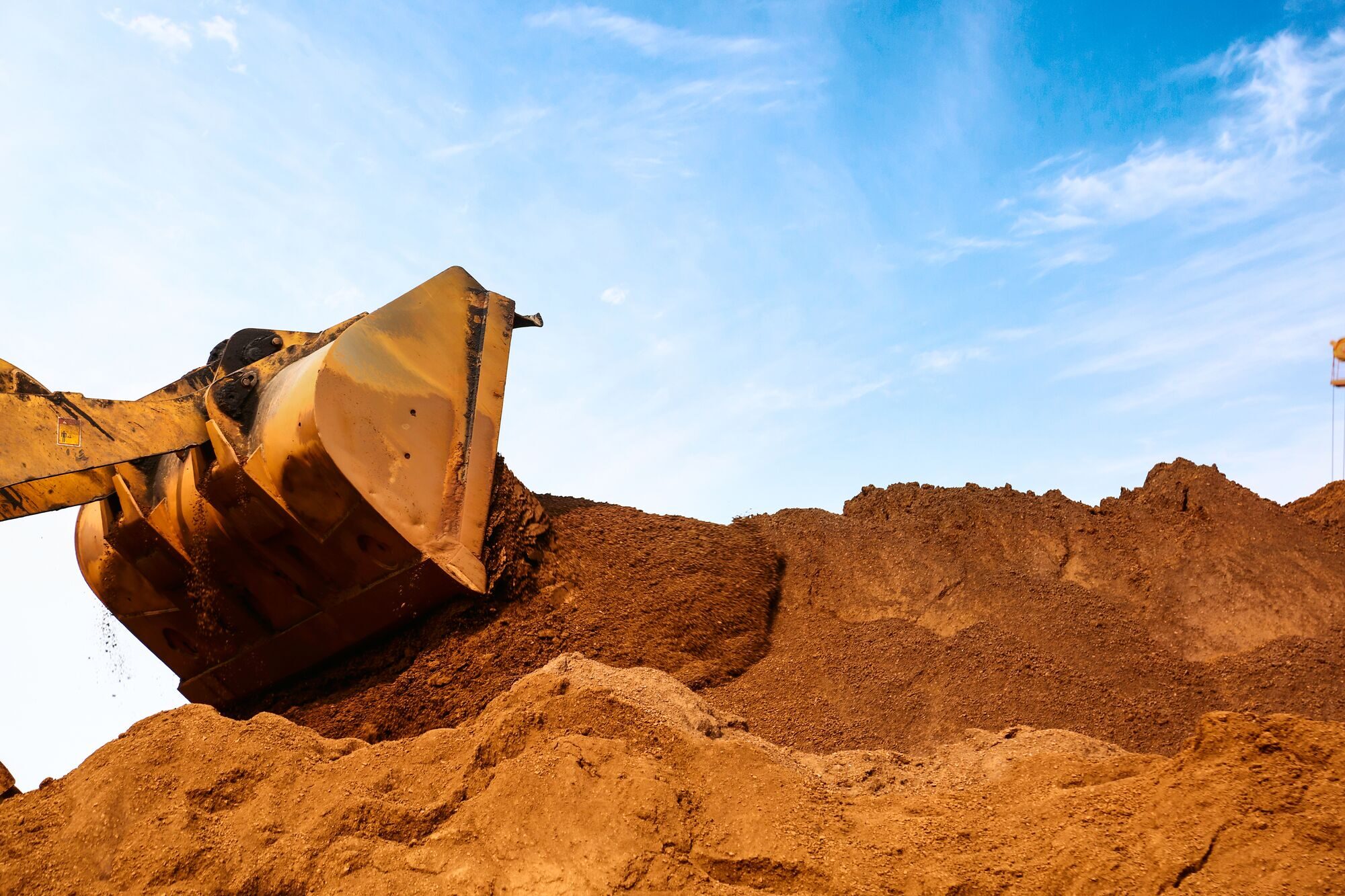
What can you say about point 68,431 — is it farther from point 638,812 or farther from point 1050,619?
point 1050,619

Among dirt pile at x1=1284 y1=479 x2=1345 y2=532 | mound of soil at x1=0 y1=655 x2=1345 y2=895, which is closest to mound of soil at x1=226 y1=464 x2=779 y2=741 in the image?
mound of soil at x1=0 y1=655 x2=1345 y2=895

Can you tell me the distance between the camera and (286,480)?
18.0 ft

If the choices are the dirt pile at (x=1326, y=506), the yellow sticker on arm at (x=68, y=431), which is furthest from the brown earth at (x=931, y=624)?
the yellow sticker on arm at (x=68, y=431)

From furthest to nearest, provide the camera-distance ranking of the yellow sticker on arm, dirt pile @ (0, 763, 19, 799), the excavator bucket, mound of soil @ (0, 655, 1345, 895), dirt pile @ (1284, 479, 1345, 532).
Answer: dirt pile @ (1284, 479, 1345, 532)
the excavator bucket
the yellow sticker on arm
dirt pile @ (0, 763, 19, 799)
mound of soil @ (0, 655, 1345, 895)

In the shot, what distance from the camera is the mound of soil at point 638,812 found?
301 cm

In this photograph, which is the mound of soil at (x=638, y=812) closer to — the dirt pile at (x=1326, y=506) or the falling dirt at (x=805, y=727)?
the falling dirt at (x=805, y=727)

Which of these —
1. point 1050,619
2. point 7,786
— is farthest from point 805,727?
point 7,786

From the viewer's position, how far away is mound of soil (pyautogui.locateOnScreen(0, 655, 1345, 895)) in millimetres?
3006

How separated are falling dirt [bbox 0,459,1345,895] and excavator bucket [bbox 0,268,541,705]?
316 mm

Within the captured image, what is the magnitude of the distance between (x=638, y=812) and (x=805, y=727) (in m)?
2.48

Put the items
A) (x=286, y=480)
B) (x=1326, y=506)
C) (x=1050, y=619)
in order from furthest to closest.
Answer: (x=1326, y=506) < (x=1050, y=619) < (x=286, y=480)

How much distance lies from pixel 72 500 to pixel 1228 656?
22.4 feet

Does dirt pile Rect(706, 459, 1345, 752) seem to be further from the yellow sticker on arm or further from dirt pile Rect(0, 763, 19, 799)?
the yellow sticker on arm

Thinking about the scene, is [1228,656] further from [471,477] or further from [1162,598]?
[471,477]
